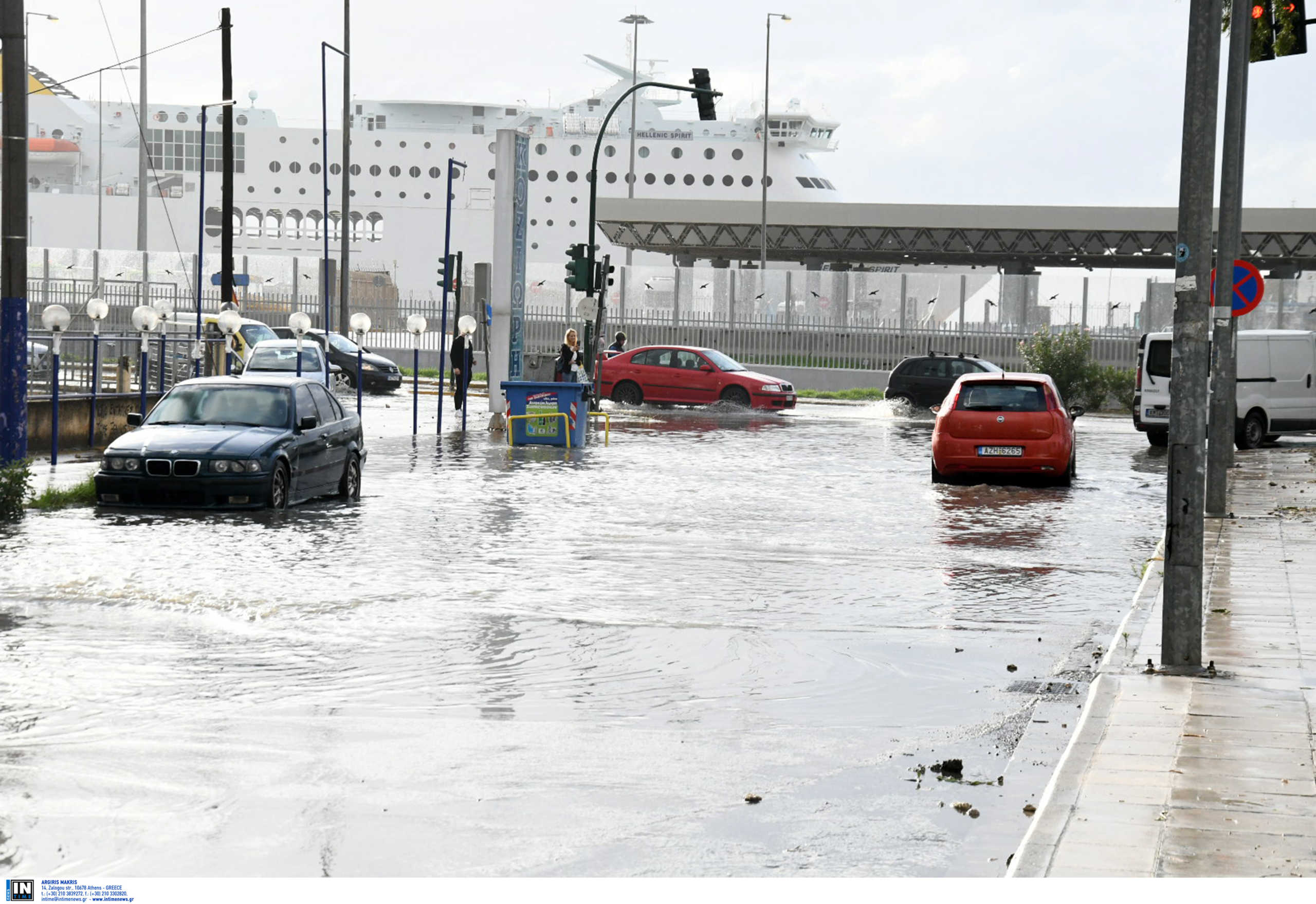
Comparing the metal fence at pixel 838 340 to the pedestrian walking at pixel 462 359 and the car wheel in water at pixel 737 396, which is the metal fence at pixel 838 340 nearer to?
the car wheel in water at pixel 737 396

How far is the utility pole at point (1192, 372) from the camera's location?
8.34 metres

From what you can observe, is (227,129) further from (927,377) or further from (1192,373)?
(1192,373)

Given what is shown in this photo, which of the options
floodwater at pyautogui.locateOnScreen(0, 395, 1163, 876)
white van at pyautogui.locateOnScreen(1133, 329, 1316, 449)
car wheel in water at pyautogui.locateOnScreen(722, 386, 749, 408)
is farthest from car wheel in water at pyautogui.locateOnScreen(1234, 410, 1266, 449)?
car wheel in water at pyautogui.locateOnScreen(722, 386, 749, 408)

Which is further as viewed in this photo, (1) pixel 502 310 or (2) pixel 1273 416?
(1) pixel 502 310

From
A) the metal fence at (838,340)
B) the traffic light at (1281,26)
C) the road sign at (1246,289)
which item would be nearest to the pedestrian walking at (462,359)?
the road sign at (1246,289)

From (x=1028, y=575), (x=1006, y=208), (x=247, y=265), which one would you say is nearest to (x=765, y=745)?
(x=1028, y=575)

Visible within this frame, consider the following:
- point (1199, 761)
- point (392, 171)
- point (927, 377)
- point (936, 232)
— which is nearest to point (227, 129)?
point (927, 377)

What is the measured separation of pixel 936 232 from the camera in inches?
2144

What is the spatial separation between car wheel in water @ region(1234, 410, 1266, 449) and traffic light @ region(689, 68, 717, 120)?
1178cm

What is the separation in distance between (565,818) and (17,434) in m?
13.2

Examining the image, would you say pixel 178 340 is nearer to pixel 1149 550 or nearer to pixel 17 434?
pixel 17 434

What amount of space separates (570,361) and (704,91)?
697 cm

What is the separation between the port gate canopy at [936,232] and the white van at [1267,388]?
69.3 ft

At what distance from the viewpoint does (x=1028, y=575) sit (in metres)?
12.5
